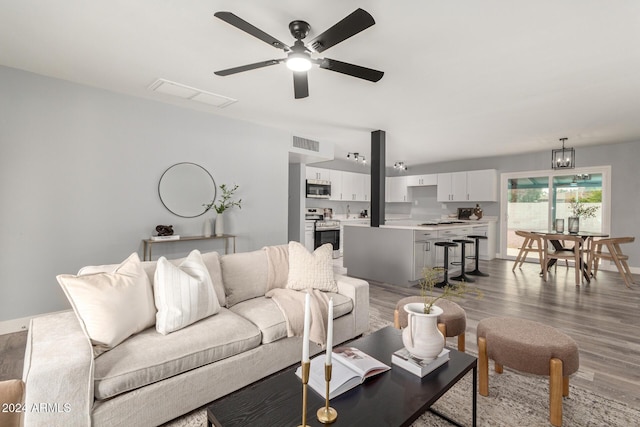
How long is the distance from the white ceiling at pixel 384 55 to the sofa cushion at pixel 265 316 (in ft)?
6.86

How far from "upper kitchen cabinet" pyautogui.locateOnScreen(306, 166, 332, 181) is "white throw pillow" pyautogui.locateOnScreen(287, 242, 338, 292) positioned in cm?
439

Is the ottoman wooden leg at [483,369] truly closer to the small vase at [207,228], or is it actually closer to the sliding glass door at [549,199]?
the small vase at [207,228]

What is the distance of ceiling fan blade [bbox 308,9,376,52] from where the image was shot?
170cm

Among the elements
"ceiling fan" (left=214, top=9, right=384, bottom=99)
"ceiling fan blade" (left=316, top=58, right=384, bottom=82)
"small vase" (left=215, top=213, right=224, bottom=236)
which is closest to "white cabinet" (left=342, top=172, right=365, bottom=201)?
"small vase" (left=215, top=213, right=224, bottom=236)

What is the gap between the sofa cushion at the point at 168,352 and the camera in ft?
4.84

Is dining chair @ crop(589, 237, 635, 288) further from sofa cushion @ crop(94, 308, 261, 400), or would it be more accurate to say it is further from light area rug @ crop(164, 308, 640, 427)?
sofa cushion @ crop(94, 308, 261, 400)

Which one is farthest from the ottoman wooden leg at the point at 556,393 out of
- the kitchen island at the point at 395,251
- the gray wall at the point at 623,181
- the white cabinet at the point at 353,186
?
the white cabinet at the point at 353,186

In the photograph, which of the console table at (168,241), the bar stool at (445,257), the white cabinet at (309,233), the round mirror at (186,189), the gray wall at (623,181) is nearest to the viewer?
the console table at (168,241)

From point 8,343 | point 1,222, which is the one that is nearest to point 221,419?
point 8,343

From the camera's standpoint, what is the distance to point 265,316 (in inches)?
85.3

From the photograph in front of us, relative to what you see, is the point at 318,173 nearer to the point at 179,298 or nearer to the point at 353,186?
the point at 353,186

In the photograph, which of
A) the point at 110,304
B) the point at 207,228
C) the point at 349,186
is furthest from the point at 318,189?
the point at 110,304

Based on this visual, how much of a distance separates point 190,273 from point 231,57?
189cm

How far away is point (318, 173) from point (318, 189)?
40 centimetres
